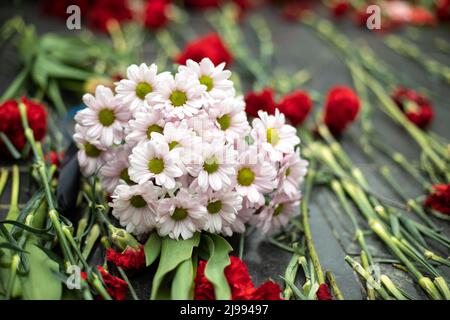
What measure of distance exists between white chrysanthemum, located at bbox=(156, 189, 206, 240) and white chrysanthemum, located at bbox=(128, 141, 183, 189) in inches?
1.3

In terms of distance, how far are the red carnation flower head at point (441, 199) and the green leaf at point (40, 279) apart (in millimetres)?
712

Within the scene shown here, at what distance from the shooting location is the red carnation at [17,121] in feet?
Result: 3.38

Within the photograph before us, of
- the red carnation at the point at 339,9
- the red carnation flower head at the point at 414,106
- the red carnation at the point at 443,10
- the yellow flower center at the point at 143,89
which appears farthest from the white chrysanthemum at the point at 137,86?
the red carnation at the point at 443,10

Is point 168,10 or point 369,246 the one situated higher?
point 168,10

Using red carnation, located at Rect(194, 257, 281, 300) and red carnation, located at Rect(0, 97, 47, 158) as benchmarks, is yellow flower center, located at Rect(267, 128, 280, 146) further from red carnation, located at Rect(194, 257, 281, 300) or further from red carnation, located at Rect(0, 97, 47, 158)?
red carnation, located at Rect(0, 97, 47, 158)

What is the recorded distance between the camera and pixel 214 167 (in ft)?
2.59

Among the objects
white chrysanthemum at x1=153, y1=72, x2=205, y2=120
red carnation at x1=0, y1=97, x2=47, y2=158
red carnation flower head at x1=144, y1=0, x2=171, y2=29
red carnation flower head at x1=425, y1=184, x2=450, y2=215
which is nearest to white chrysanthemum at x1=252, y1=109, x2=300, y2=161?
white chrysanthemum at x1=153, y1=72, x2=205, y2=120

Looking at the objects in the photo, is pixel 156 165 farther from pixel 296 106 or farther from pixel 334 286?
pixel 296 106

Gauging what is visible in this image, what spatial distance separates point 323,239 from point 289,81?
58 centimetres

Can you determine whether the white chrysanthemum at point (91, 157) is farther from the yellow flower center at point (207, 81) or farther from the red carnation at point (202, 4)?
the red carnation at point (202, 4)

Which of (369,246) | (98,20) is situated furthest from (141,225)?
(98,20)

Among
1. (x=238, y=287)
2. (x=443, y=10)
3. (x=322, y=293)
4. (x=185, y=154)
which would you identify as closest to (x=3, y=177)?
(x=185, y=154)
